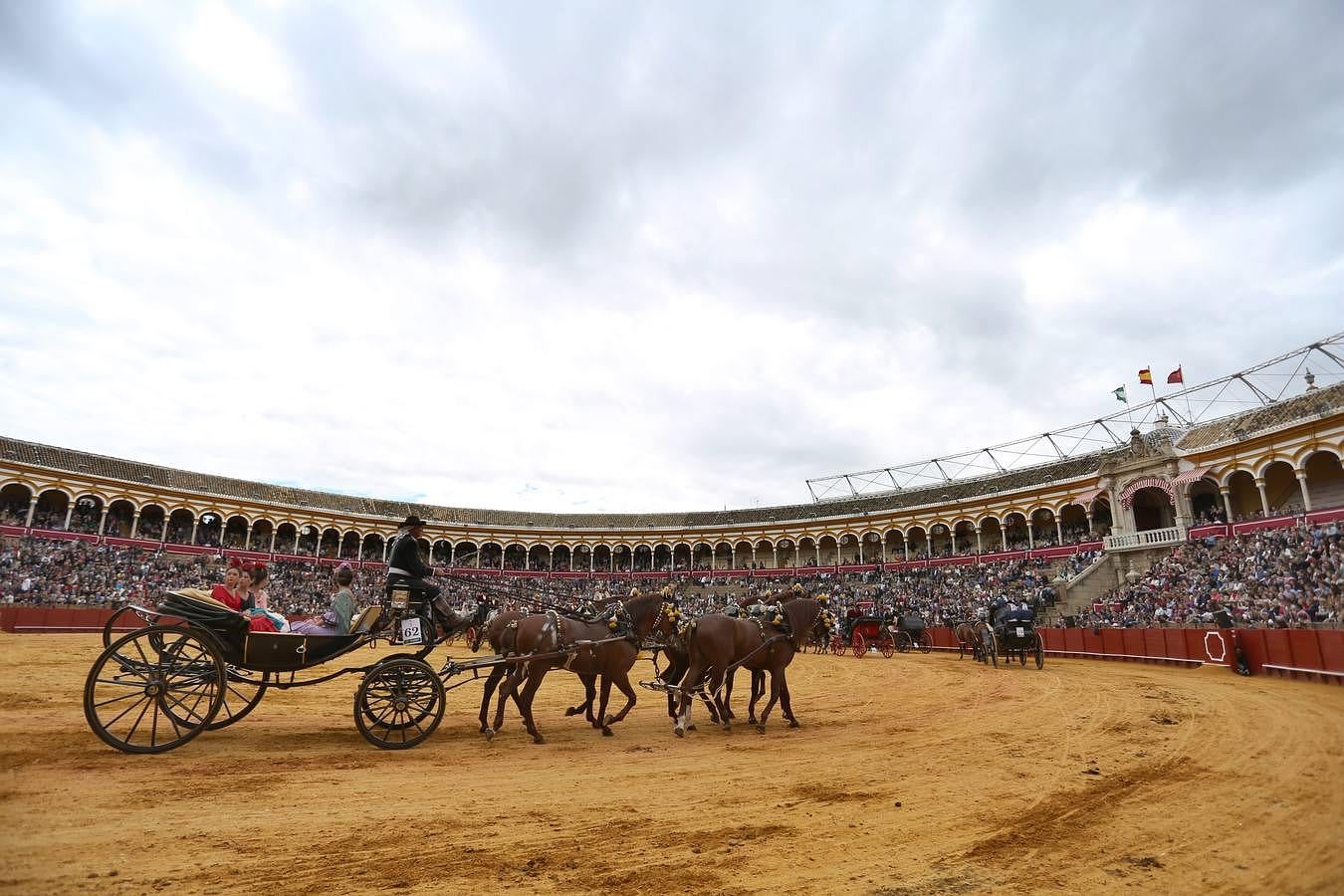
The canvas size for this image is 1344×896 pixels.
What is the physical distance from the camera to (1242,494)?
93.5ft

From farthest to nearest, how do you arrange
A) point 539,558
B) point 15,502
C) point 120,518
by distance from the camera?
point 539,558 → point 120,518 → point 15,502

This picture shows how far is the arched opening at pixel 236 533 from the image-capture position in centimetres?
4397

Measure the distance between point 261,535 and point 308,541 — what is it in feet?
10.4

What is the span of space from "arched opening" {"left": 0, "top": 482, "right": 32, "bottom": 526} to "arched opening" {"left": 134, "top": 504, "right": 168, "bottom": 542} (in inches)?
208

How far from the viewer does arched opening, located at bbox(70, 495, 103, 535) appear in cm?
3805

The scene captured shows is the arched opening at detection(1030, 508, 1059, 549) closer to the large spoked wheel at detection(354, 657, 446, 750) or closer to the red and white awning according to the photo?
the red and white awning

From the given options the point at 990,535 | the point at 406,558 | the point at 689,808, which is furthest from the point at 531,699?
the point at 990,535

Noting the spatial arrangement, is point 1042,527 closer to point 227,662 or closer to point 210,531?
point 227,662

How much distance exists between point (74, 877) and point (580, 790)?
3.21 m

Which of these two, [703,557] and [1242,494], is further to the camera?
[703,557]

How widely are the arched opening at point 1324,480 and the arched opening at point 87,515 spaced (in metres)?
61.8

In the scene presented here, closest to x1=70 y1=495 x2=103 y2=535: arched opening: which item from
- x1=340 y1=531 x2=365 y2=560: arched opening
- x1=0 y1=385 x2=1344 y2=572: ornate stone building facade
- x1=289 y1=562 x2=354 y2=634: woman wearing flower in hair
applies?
x1=0 y1=385 x2=1344 y2=572: ornate stone building facade

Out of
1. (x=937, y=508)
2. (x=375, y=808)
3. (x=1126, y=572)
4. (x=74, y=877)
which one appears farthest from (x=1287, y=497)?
(x=74, y=877)

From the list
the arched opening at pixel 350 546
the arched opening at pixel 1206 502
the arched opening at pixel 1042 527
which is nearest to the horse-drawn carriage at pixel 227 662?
the arched opening at pixel 1206 502
